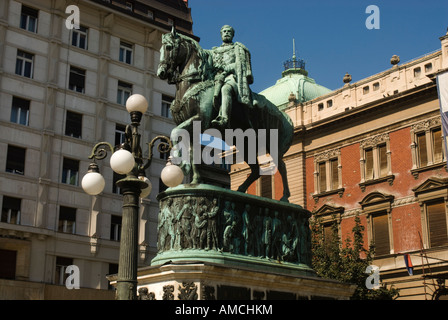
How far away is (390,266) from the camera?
36.2 m

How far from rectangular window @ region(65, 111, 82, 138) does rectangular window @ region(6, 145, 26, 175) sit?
10.5ft

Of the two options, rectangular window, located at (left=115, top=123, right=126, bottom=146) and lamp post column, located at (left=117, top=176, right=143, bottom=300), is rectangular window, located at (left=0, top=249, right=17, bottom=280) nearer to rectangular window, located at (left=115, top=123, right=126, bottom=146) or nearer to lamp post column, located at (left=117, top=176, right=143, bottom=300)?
rectangular window, located at (left=115, top=123, right=126, bottom=146)

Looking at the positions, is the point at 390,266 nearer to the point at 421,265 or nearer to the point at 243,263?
the point at 421,265

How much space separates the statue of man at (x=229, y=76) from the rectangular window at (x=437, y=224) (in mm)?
22300

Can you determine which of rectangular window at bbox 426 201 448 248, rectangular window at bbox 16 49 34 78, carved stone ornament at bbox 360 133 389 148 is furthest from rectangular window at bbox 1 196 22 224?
rectangular window at bbox 426 201 448 248

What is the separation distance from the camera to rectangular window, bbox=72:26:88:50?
135 feet

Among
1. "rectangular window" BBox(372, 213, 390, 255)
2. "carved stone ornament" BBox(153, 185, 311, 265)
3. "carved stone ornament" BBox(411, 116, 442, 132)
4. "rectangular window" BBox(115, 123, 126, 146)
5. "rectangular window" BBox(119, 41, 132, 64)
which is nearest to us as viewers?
"carved stone ornament" BBox(153, 185, 311, 265)

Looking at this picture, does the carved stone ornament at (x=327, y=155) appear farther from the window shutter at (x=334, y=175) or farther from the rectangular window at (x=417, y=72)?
the rectangular window at (x=417, y=72)

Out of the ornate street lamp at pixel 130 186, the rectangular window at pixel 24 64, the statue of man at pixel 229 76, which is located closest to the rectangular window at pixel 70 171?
Answer: the rectangular window at pixel 24 64

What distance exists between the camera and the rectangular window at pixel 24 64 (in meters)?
38.2

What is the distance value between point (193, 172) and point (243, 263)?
7.25ft

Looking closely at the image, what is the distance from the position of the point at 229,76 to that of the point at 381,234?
24495 millimetres

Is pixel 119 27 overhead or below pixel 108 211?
overhead

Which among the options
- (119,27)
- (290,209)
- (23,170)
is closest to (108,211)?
(23,170)
